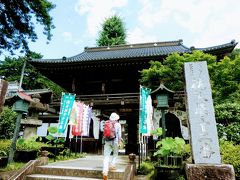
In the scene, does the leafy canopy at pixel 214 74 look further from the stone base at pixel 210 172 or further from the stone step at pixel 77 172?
the stone base at pixel 210 172

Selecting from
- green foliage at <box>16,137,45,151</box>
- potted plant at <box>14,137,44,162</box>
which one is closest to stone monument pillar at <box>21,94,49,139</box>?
green foliage at <box>16,137,45,151</box>

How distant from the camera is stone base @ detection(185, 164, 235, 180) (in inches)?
159

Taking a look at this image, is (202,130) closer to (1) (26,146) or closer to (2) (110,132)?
(2) (110,132)

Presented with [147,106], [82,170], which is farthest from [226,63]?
[82,170]

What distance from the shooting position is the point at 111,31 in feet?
97.1

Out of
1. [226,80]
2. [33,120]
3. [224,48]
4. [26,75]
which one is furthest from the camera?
[26,75]

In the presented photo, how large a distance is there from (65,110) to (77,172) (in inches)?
156

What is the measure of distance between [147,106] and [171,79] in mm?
4158

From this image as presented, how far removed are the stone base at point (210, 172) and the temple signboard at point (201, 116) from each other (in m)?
0.17

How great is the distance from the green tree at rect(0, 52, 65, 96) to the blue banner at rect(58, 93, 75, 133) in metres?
26.0

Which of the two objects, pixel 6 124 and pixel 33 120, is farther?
pixel 33 120

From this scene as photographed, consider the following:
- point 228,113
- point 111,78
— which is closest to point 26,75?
point 111,78

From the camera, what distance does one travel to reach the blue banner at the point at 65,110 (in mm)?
8867

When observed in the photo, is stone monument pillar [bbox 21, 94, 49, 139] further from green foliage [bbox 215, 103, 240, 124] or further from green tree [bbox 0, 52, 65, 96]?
green tree [bbox 0, 52, 65, 96]
